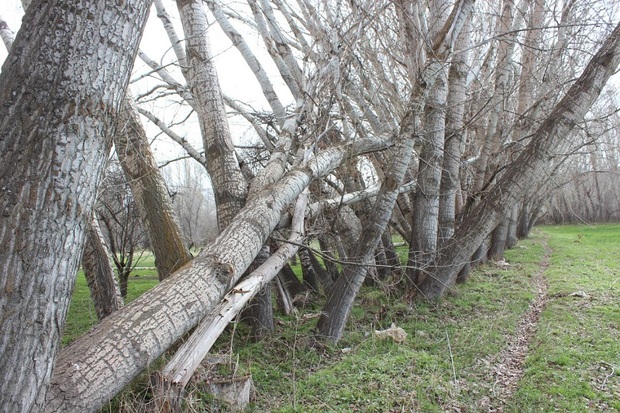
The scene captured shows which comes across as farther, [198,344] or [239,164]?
[239,164]

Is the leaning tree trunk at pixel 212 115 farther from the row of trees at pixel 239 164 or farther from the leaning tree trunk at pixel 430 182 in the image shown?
the leaning tree trunk at pixel 430 182

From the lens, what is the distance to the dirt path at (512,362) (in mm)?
4426

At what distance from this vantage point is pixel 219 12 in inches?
274

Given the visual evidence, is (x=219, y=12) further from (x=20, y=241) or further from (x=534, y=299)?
(x=534, y=299)

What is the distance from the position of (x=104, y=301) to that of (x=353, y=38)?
15.0ft

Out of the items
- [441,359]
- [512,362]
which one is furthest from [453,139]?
[441,359]

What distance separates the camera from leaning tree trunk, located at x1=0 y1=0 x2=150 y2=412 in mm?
2061

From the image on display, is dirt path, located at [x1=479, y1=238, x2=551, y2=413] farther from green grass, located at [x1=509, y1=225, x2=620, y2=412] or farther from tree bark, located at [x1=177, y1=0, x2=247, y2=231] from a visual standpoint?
tree bark, located at [x1=177, y1=0, x2=247, y2=231]

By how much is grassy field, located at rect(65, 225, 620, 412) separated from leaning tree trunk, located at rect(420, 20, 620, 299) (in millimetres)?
909

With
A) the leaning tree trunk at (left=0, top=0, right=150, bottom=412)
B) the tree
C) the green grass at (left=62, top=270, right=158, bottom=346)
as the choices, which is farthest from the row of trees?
the tree

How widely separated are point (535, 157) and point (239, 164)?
4177 mm

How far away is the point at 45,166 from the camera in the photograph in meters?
2.10

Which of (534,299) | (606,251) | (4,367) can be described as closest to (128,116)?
(4,367)

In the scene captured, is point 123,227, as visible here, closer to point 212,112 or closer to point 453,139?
point 212,112
